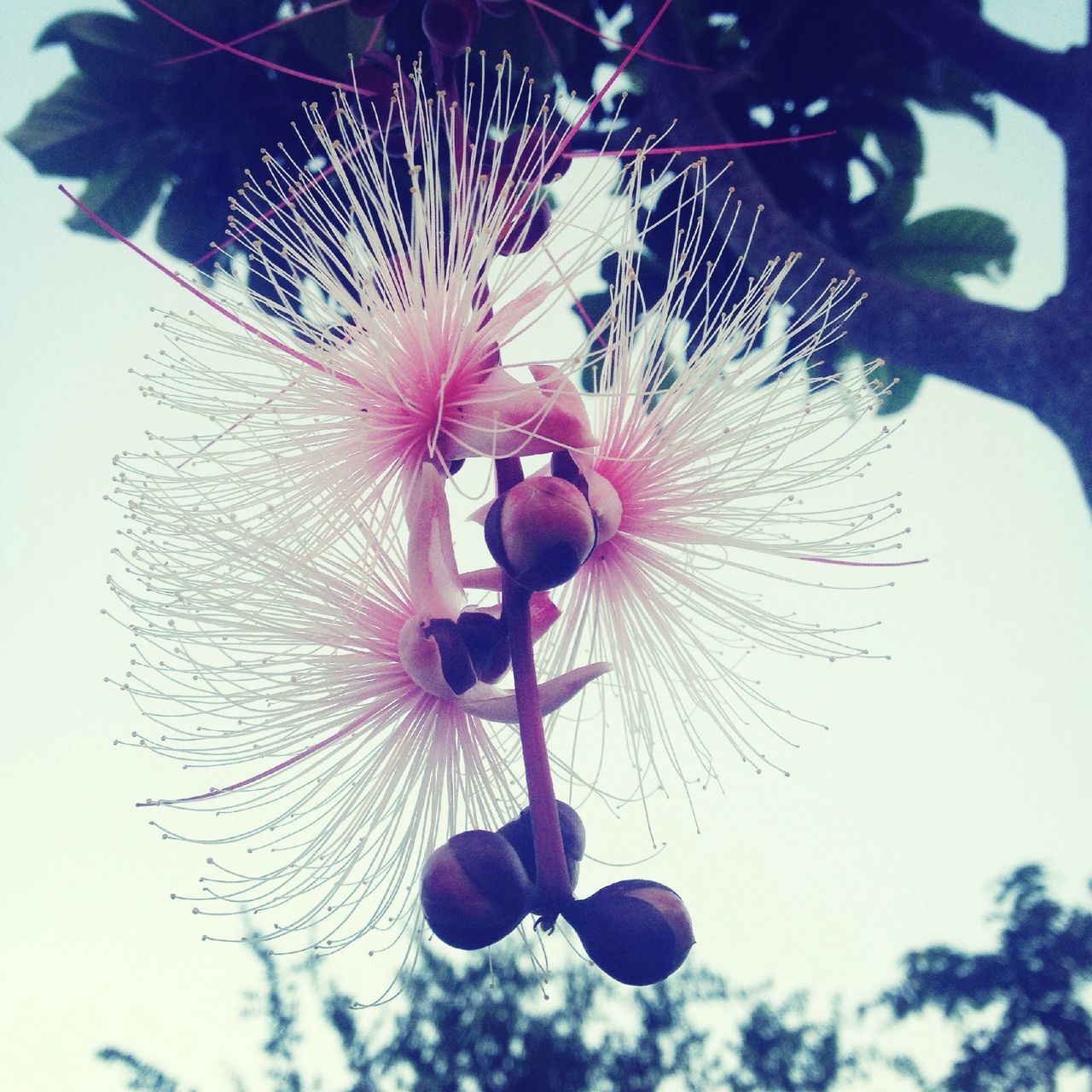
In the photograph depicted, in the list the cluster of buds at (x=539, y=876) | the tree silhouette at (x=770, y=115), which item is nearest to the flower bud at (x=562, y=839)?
the cluster of buds at (x=539, y=876)

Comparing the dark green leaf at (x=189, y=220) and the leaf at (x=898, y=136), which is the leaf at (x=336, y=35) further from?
the leaf at (x=898, y=136)

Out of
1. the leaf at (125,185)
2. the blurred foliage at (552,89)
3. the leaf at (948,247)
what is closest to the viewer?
the blurred foliage at (552,89)

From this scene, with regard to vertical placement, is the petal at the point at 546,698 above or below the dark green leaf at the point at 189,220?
below

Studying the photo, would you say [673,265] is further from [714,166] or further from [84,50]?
[84,50]

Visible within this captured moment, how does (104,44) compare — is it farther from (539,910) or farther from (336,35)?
(539,910)

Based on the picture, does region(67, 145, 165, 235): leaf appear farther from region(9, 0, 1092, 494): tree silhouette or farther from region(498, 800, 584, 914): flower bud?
region(498, 800, 584, 914): flower bud

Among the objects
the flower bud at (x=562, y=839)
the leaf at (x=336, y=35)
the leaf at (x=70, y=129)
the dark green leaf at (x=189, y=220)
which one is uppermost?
the leaf at (x=70, y=129)

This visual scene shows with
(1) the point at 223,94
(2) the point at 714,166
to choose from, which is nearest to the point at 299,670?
(2) the point at 714,166
